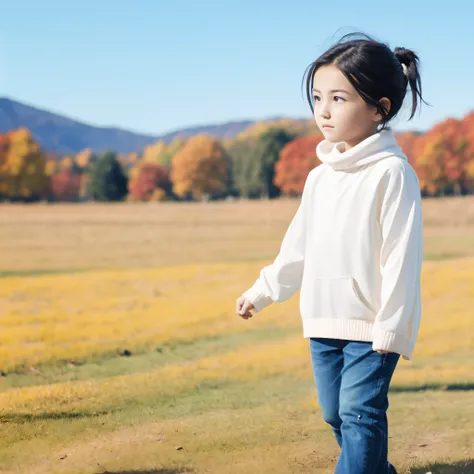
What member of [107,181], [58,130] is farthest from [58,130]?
[107,181]

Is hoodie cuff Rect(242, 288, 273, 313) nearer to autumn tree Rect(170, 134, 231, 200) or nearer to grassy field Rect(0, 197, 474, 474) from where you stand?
grassy field Rect(0, 197, 474, 474)

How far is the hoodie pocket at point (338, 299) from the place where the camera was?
6.57 ft

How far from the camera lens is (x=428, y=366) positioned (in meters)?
4.15

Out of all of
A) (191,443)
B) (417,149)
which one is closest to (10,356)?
(191,443)

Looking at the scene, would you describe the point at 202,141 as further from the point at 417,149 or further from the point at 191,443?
the point at 191,443

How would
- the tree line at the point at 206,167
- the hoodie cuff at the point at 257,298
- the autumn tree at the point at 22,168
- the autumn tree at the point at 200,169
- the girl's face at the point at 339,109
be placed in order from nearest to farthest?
the girl's face at the point at 339,109 → the hoodie cuff at the point at 257,298 → the autumn tree at the point at 22,168 → the tree line at the point at 206,167 → the autumn tree at the point at 200,169

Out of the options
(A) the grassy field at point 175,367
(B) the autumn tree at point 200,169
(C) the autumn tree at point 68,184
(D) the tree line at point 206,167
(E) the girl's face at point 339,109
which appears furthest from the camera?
(B) the autumn tree at point 200,169

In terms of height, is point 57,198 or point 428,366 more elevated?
point 57,198

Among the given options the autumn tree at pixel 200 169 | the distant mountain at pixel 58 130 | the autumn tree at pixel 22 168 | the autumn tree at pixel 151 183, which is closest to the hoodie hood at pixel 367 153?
the distant mountain at pixel 58 130

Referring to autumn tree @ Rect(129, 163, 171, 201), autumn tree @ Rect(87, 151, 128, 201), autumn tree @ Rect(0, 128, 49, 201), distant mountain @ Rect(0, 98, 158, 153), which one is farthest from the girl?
autumn tree @ Rect(129, 163, 171, 201)

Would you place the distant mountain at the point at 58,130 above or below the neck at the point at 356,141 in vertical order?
above

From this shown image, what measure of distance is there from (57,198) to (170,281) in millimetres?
2258

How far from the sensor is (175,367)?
3.92 metres

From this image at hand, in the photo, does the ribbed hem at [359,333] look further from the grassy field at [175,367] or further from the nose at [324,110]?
the grassy field at [175,367]
